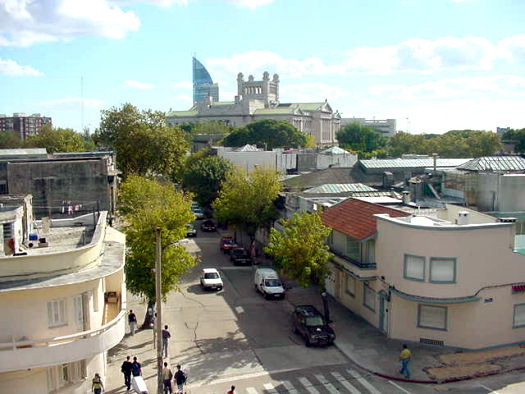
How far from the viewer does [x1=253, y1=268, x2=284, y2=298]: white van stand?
35.6 m

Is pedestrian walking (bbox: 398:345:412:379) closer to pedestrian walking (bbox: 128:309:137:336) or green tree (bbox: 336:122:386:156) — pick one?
pedestrian walking (bbox: 128:309:137:336)

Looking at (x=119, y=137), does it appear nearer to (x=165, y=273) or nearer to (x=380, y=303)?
(x=165, y=273)

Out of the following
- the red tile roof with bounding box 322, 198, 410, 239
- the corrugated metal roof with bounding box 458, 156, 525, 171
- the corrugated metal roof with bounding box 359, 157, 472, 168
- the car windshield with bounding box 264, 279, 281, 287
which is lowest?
the car windshield with bounding box 264, 279, 281, 287

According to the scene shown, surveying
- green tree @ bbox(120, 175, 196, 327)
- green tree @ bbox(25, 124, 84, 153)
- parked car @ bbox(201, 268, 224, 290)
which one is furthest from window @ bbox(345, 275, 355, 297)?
green tree @ bbox(25, 124, 84, 153)

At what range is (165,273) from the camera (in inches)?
1142

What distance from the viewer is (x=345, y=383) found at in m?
23.5

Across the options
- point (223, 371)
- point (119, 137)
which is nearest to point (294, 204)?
point (223, 371)

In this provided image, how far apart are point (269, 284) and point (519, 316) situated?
1507 cm

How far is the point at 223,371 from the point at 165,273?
664cm

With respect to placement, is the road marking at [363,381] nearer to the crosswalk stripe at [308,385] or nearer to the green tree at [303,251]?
the crosswalk stripe at [308,385]

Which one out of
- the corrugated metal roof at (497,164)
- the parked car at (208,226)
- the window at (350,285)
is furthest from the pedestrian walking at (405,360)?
the parked car at (208,226)

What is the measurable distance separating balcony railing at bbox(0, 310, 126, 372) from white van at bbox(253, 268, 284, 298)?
1810 centimetres

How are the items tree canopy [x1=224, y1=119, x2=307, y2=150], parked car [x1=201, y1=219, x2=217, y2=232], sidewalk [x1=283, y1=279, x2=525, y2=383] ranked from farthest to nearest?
tree canopy [x1=224, y1=119, x2=307, y2=150] → parked car [x1=201, y1=219, x2=217, y2=232] → sidewalk [x1=283, y1=279, x2=525, y2=383]

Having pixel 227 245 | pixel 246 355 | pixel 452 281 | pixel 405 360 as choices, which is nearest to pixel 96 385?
pixel 246 355
